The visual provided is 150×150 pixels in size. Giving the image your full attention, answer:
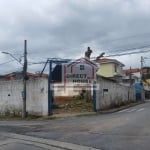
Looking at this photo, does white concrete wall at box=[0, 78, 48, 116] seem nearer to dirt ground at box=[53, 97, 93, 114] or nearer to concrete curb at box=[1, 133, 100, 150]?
dirt ground at box=[53, 97, 93, 114]

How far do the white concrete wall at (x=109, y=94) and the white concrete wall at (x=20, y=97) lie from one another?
4.68m

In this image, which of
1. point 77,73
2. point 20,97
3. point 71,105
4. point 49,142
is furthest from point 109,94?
point 49,142

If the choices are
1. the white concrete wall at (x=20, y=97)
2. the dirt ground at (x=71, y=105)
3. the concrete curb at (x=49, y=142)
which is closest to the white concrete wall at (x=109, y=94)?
the dirt ground at (x=71, y=105)

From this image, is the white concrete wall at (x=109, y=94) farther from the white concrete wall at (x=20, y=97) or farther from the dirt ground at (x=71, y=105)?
the white concrete wall at (x=20, y=97)

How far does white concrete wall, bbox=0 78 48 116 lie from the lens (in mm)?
30125

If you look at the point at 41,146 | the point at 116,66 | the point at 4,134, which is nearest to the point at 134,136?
the point at 41,146

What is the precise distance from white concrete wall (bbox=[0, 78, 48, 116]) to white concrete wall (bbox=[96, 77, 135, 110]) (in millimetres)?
4682

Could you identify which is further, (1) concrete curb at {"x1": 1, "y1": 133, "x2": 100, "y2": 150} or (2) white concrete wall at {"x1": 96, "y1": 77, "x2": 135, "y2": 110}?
(2) white concrete wall at {"x1": 96, "y1": 77, "x2": 135, "y2": 110}

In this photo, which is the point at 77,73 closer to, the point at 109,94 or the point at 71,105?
the point at 71,105

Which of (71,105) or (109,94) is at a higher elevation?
(109,94)

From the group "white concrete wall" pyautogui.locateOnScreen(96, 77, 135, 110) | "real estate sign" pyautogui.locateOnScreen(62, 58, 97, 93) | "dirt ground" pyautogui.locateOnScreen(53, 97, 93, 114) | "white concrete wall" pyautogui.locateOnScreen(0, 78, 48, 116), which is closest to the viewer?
"white concrete wall" pyautogui.locateOnScreen(0, 78, 48, 116)

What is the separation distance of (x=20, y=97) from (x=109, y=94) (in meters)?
8.41

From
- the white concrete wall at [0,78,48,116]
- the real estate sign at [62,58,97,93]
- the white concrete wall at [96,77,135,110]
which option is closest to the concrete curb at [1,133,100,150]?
the white concrete wall at [0,78,48,116]

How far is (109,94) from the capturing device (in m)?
34.9
